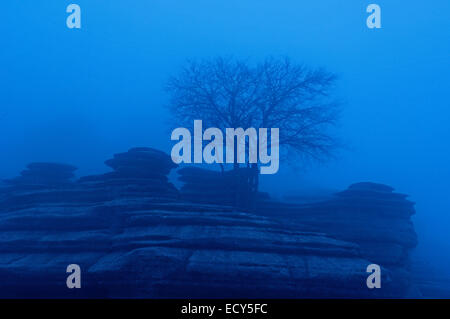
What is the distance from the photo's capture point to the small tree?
66.3 feet

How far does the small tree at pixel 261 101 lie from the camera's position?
20.2 meters

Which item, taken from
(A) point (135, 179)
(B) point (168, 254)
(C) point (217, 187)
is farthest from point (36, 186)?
(B) point (168, 254)

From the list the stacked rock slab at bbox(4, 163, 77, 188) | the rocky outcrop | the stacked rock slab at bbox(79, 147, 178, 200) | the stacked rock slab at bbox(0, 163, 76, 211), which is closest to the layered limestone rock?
the rocky outcrop

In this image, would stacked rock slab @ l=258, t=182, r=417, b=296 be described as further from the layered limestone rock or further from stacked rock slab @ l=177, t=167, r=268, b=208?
the layered limestone rock

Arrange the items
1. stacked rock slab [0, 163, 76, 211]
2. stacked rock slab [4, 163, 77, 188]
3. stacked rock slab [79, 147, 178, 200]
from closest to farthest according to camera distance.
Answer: stacked rock slab [79, 147, 178, 200] → stacked rock slab [0, 163, 76, 211] → stacked rock slab [4, 163, 77, 188]

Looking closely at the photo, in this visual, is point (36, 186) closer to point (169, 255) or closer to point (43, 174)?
point (43, 174)

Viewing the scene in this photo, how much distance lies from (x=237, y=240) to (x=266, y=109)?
1056cm

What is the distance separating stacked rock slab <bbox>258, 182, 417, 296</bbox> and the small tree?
3005 mm

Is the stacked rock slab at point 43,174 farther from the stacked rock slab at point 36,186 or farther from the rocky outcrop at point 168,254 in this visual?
the rocky outcrop at point 168,254

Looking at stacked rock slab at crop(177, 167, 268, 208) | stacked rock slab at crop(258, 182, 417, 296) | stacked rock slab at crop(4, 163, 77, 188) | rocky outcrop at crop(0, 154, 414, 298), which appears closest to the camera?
rocky outcrop at crop(0, 154, 414, 298)

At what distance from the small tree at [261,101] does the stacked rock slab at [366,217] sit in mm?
3005

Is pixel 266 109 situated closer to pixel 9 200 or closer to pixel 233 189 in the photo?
pixel 233 189
